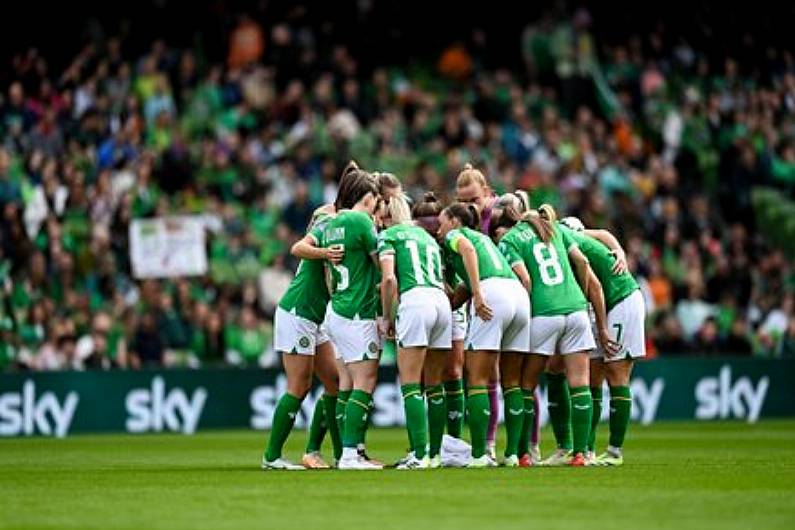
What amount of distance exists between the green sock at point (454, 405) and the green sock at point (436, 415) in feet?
0.72

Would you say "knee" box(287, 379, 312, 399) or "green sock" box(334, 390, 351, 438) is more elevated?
"knee" box(287, 379, 312, 399)

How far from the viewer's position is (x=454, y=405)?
17859 millimetres

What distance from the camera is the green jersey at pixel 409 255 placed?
1698 centimetres

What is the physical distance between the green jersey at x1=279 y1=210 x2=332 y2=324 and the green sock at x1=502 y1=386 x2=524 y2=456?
1.67 meters

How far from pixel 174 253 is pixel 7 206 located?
7.52ft

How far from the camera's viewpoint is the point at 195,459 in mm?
19984

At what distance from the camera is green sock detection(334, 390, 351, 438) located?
17.2 metres

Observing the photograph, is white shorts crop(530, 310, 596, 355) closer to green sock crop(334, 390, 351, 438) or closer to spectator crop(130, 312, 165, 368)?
green sock crop(334, 390, 351, 438)

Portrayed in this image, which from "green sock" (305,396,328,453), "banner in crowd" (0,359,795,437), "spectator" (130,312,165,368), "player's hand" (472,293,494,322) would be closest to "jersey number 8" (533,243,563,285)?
"player's hand" (472,293,494,322)

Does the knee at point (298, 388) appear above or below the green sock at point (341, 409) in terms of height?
above

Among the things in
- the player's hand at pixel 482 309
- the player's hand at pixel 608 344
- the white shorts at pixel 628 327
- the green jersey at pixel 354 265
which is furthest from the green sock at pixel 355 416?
the white shorts at pixel 628 327

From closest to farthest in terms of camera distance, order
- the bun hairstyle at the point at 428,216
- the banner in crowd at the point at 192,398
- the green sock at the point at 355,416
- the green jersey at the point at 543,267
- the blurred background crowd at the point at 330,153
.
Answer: the green sock at the point at 355,416 < the green jersey at the point at 543,267 < the bun hairstyle at the point at 428,216 < the banner in crowd at the point at 192,398 < the blurred background crowd at the point at 330,153

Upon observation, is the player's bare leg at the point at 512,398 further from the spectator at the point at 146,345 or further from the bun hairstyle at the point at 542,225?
the spectator at the point at 146,345

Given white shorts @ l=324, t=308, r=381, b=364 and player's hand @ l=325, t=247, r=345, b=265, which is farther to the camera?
player's hand @ l=325, t=247, r=345, b=265
